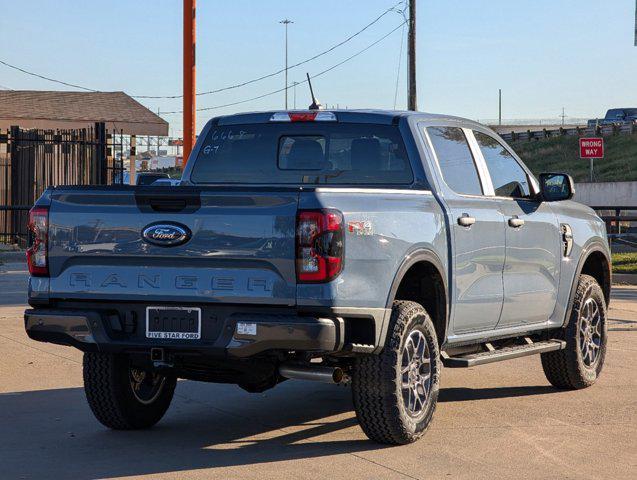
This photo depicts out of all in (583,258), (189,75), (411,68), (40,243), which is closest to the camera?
(40,243)

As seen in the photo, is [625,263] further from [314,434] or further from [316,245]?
[316,245]

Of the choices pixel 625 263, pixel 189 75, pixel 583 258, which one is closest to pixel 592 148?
pixel 625 263

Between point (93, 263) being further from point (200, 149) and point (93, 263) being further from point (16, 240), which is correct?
point (16, 240)

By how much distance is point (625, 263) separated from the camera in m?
24.8

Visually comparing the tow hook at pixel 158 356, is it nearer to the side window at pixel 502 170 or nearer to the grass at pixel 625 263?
the side window at pixel 502 170

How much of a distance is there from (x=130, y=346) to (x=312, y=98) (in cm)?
294

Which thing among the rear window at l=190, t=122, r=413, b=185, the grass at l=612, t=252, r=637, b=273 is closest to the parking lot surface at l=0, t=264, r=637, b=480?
the rear window at l=190, t=122, r=413, b=185

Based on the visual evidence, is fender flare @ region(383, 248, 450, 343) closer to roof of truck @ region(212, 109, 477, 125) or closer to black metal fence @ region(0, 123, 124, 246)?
roof of truck @ region(212, 109, 477, 125)

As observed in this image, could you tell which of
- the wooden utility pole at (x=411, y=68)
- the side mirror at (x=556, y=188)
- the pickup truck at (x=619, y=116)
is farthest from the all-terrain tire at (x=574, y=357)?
the pickup truck at (x=619, y=116)

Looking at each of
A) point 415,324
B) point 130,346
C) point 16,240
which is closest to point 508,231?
point 415,324

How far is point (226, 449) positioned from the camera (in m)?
7.40

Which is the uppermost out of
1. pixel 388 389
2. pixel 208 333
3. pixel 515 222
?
pixel 515 222

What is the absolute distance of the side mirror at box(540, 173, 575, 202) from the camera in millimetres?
9250

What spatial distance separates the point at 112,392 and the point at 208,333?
3.84 ft
